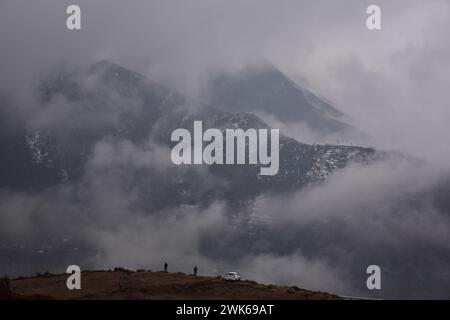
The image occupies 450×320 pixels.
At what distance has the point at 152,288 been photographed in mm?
83562

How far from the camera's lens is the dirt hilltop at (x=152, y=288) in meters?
81.1

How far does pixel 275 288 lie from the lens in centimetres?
9088

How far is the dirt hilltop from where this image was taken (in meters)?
81.1
